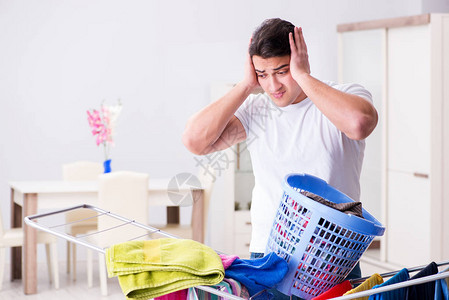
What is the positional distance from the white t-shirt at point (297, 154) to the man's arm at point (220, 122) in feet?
0.31

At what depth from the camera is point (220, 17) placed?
18.4 feet

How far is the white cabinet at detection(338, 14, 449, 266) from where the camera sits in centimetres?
428

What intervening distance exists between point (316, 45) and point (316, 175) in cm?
419

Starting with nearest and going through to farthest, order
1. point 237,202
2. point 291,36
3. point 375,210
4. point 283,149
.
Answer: point 291,36
point 283,149
point 375,210
point 237,202

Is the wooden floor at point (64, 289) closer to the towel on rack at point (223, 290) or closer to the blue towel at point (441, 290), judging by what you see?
the towel on rack at point (223, 290)

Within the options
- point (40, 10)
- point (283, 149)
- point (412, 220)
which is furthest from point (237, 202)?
point (283, 149)

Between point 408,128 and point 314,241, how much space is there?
3488mm

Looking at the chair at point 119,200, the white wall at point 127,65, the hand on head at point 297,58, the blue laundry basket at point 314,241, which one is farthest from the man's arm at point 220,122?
the white wall at point 127,65

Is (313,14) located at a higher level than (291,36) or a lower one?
higher

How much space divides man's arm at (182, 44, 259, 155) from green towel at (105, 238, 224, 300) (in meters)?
0.53

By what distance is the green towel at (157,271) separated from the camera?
121cm

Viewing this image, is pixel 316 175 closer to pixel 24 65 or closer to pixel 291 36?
pixel 291 36

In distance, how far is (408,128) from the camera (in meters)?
4.53

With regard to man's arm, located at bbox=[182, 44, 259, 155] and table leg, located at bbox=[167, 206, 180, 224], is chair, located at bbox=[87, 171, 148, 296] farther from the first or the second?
man's arm, located at bbox=[182, 44, 259, 155]
